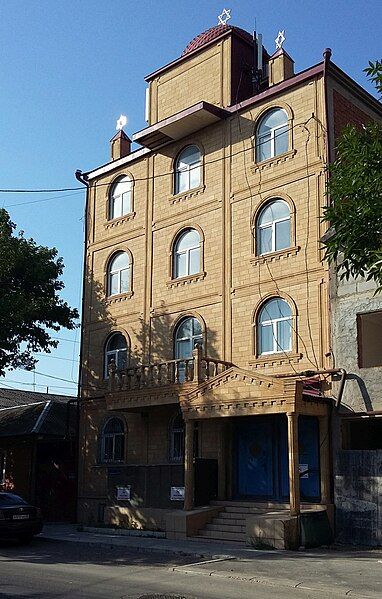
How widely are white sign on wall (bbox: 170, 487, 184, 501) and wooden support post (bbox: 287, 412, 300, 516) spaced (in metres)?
4.21

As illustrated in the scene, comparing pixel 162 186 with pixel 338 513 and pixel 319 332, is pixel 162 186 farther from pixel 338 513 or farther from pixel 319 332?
pixel 338 513

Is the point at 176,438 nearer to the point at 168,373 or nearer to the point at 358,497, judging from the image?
the point at 168,373

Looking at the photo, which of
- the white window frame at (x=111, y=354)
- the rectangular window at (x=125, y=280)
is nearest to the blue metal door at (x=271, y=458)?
the white window frame at (x=111, y=354)

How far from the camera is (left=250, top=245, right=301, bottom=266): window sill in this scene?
2102cm

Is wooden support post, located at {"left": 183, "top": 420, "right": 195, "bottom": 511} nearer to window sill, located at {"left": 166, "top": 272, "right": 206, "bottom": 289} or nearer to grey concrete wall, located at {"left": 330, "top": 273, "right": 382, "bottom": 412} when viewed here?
grey concrete wall, located at {"left": 330, "top": 273, "right": 382, "bottom": 412}

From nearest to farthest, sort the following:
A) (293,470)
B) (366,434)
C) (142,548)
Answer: (293,470)
(142,548)
(366,434)

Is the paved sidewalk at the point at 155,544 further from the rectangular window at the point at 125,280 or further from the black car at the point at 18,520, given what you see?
the rectangular window at the point at 125,280

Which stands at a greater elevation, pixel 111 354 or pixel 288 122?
pixel 288 122

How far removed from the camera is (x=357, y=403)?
18344 millimetres

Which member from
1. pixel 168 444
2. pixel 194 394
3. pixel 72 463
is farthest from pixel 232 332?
pixel 72 463

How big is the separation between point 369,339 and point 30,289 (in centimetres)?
1310

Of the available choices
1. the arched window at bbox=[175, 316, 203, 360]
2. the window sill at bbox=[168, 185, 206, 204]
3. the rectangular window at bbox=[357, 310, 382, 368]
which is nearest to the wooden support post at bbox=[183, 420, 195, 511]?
the arched window at bbox=[175, 316, 203, 360]

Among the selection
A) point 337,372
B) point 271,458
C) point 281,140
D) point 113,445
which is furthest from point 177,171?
point 271,458

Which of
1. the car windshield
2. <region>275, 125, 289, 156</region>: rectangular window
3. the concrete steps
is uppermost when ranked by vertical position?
<region>275, 125, 289, 156</region>: rectangular window
